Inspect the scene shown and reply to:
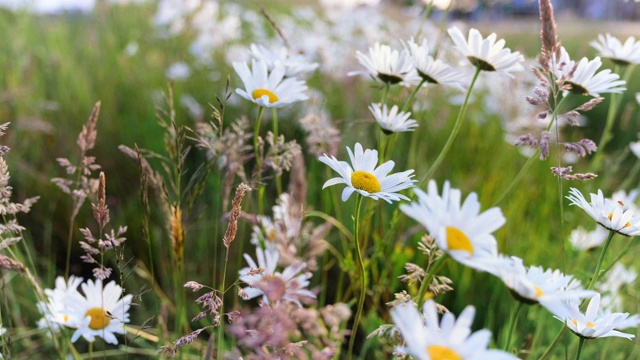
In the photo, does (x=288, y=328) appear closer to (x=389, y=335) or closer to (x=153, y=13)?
(x=389, y=335)

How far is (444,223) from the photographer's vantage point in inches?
26.4

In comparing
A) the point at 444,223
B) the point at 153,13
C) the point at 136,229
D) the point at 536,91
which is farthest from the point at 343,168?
the point at 153,13

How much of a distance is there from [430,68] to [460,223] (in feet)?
1.58

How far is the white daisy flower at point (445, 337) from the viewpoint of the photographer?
535 millimetres

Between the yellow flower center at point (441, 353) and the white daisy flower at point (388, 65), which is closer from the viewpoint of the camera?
the yellow flower center at point (441, 353)

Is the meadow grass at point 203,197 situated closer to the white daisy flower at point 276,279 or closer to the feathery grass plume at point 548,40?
the white daisy flower at point 276,279

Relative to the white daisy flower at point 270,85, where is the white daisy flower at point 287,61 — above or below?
above

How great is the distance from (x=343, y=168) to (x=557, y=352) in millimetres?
938

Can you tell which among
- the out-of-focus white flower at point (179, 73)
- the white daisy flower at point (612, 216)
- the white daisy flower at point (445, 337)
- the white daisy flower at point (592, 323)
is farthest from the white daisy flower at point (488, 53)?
the out-of-focus white flower at point (179, 73)

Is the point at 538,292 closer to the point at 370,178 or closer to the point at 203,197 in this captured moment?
the point at 370,178

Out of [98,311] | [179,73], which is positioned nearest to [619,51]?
[98,311]

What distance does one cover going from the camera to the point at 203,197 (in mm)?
2238

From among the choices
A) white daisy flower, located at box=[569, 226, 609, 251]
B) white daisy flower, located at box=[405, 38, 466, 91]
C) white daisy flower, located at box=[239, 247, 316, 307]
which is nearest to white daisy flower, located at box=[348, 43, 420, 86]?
white daisy flower, located at box=[405, 38, 466, 91]

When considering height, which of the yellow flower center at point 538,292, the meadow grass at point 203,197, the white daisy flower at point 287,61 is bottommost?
the meadow grass at point 203,197
